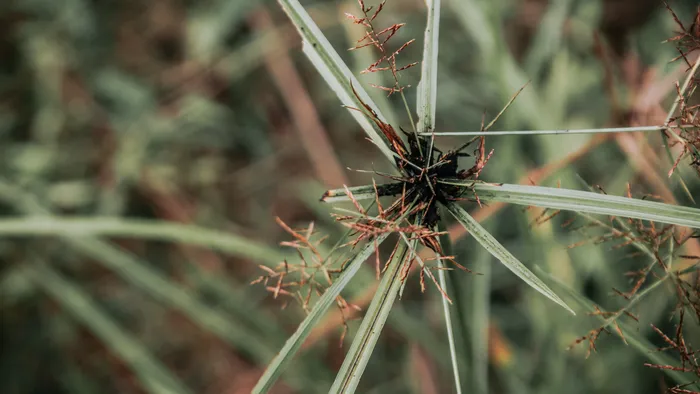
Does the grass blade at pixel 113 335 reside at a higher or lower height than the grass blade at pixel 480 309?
lower

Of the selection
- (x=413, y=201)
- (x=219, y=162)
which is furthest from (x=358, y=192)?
(x=219, y=162)

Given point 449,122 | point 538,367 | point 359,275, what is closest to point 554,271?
point 538,367

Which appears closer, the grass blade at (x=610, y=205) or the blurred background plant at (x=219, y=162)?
the grass blade at (x=610, y=205)

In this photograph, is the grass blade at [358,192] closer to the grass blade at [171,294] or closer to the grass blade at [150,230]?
the grass blade at [150,230]

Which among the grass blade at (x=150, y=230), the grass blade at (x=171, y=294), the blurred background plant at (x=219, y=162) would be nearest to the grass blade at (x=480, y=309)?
the blurred background plant at (x=219, y=162)

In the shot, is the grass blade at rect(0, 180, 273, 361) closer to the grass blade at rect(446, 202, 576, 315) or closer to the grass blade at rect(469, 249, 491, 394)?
the grass blade at rect(469, 249, 491, 394)
